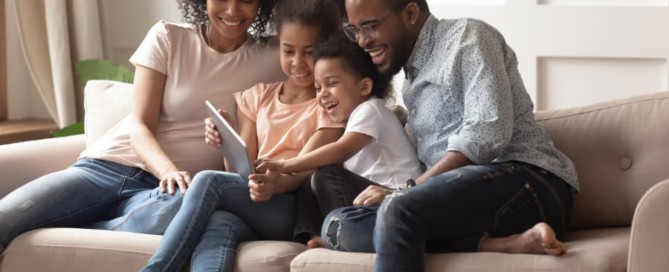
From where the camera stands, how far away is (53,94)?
4418mm

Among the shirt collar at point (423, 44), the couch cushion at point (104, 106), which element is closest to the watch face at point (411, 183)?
the shirt collar at point (423, 44)

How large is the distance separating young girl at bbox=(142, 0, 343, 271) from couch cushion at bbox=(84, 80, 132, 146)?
15.8 inches

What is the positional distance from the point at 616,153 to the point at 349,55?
0.67 meters

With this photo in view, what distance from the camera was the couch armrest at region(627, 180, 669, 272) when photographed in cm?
222

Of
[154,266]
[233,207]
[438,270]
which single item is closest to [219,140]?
[233,207]

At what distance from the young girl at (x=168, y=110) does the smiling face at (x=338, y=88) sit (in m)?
0.28

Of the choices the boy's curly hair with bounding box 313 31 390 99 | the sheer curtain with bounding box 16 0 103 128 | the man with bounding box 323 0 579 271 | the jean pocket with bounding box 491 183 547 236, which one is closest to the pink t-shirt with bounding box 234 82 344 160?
the boy's curly hair with bounding box 313 31 390 99

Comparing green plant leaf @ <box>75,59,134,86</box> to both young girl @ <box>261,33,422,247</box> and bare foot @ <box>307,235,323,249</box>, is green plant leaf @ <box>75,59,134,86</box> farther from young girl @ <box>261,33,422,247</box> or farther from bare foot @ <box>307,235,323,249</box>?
bare foot @ <box>307,235,323,249</box>

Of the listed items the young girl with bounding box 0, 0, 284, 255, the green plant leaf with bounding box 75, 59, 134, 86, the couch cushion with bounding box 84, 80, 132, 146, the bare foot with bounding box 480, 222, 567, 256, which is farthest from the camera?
the green plant leaf with bounding box 75, 59, 134, 86

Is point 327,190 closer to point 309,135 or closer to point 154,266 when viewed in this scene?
point 309,135

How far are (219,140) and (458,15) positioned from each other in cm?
131

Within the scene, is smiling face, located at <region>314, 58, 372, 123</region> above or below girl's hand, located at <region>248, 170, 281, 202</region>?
above

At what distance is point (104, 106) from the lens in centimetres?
324

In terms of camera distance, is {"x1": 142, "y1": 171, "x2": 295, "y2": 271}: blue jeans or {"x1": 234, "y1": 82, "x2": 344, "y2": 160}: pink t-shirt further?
{"x1": 234, "y1": 82, "x2": 344, "y2": 160}: pink t-shirt
